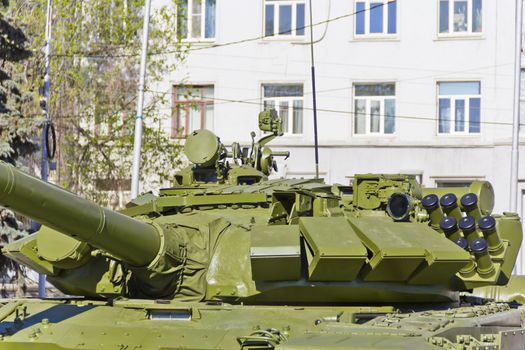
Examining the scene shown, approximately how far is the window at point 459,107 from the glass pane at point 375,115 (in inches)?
77.4

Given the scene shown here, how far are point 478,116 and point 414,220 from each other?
21603 millimetres

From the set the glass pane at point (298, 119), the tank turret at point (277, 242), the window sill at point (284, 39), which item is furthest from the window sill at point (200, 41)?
the tank turret at point (277, 242)

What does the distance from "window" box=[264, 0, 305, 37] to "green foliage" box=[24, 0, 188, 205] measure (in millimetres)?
3170

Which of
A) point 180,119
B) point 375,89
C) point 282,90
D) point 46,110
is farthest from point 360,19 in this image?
point 46,110

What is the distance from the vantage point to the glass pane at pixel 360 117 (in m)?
35.9

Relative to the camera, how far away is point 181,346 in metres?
11.1

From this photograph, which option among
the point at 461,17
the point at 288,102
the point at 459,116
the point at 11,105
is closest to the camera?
the point at 11,105

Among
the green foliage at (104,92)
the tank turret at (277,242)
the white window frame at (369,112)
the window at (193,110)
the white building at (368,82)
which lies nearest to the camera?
the tank turret at (277,242)

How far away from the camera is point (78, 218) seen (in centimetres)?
1106

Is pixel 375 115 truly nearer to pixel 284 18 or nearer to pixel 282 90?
pixel 282 90

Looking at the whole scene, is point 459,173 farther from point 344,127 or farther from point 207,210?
point 207,210

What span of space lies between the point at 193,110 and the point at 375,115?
602cm

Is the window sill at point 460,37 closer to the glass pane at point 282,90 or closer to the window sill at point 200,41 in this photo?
the glass pane at point 282,90

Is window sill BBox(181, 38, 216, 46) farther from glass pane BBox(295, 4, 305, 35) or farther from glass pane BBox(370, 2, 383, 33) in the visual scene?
glass pane BBox(370, 2, 383, 33)
